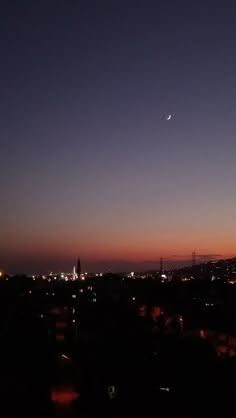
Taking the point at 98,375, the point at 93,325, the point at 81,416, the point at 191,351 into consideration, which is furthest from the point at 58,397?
the point at 93,325

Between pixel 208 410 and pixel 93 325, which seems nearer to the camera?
pixel 208 410

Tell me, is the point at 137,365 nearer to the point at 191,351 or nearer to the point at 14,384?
the point at 191,351

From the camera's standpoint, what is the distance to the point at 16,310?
75.7 ft

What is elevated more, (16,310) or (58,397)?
(16,310)

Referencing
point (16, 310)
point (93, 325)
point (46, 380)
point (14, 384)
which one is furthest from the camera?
point (93, 325)

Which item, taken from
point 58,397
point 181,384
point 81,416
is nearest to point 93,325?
point 58,397

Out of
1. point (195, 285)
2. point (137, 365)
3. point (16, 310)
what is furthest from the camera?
point (195, 285)

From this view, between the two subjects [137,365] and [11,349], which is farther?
[11,349]

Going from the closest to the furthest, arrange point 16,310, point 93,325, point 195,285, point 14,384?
1. point 14,384
2. point 16,310
3. point 93,325
4. point 195,285

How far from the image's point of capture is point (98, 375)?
1308 cm

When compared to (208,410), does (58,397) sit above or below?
below

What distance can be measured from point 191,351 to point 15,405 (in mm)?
5140

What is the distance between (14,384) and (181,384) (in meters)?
3.87

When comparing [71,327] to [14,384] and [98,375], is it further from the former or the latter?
[14,384]
